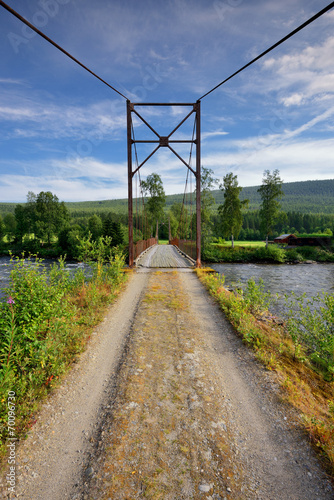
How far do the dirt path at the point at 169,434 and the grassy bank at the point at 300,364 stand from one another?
151 millimetres

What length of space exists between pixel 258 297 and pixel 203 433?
Result: 4313mm

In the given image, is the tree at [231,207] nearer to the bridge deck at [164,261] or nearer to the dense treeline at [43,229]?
the dense treeline at [43,229]

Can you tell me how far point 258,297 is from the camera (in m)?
6.13

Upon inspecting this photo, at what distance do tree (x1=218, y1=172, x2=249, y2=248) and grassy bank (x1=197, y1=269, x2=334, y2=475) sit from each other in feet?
90.5

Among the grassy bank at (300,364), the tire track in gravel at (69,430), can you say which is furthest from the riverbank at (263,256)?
the tire track in gravel at (69,430)

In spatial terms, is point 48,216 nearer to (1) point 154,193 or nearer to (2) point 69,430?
(1) point 154,193

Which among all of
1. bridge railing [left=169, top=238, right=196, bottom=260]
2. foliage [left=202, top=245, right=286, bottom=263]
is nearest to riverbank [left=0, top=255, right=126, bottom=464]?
bridge railing [left=169, top=238, right=196, bottom=260]

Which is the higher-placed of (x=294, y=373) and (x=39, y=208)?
(x=39, y=208)

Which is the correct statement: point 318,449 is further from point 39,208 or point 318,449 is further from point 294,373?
point 39,208

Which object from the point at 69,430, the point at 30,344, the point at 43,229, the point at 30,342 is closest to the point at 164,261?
the point at 30,342

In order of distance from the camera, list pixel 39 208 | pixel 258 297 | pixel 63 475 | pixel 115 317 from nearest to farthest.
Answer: pixel 63 475 → pixel 115 317 → pixel 258 297 → pixel 39 208

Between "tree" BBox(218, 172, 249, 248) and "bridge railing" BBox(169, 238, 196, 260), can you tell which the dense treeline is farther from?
"bridge railing" BBox(169, 238, 196, 260)

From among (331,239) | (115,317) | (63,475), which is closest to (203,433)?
(63,475)

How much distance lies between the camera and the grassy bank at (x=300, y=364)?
7.75 feet
